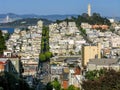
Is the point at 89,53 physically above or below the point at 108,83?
below

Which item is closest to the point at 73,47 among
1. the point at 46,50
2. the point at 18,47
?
the point at 46,50

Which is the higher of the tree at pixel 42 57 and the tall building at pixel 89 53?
the tall building at pixel 89 53

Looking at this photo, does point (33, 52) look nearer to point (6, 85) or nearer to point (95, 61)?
point (95, 61)

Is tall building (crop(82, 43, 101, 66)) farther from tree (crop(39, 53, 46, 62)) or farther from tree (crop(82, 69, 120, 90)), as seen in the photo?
tree (crop(82, 69, 120, 90))

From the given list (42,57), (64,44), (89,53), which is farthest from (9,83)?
(64,44)

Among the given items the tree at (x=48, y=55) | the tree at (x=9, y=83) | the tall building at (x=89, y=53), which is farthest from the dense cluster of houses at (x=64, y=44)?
the tree at (x=9, y=83)

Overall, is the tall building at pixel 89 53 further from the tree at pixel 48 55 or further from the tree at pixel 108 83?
the tree at pixel 108 83

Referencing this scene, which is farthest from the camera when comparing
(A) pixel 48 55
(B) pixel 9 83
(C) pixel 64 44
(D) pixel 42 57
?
(C) pixel 64 44

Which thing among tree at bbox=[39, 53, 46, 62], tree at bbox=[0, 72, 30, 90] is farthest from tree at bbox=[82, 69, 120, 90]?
tree at bbox=[39, 53, 46, 62]

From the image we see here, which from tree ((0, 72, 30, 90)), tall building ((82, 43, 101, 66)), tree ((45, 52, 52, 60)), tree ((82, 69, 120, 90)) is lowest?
tree ((45, 52, 52, 60))

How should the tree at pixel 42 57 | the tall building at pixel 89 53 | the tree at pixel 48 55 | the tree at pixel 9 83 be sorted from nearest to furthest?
the tree at pixel 9 83 < the tall building at pixel 89 53 < the tree at pixel 42 57 < the tree at pixel 48 55

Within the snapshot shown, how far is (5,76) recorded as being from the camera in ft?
59.0

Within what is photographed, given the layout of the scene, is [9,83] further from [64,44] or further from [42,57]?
[64,44]

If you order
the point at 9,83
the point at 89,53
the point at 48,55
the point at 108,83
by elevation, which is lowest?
the point at 48,55
